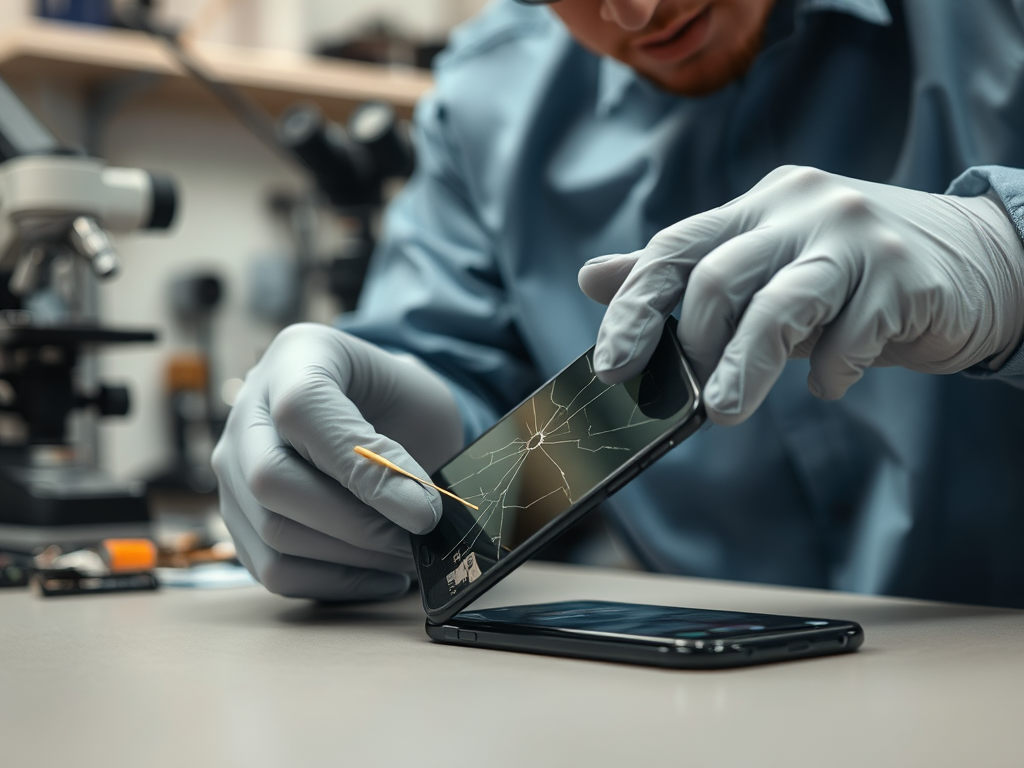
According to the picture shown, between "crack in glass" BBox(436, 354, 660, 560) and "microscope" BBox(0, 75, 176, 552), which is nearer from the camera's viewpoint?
"crack in glass" BBox(436, 354, 660, 560)

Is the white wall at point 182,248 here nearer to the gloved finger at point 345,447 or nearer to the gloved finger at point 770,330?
the gloved finger at point 345,447

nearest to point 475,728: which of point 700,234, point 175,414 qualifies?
point 700,234

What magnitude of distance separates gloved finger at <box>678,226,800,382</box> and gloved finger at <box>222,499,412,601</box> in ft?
1.03

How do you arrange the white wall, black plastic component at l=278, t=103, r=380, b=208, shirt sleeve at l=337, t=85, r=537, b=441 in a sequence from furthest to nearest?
the white wall
black plastic component at l=278, t=103, r=380, b=208
shirt sleeve at l=337, t=85, r=537, b=441

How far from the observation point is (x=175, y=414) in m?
2.19

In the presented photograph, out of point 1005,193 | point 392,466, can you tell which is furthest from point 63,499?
point 1005,193

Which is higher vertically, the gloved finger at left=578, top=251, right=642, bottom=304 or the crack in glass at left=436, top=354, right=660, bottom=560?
the gloved finger at left=578, top=251, right=642, bottom=304

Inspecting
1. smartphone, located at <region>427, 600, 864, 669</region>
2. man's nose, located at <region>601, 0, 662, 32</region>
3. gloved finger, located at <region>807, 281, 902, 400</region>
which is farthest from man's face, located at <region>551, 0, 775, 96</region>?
smartphone, located at <region>427, 600, 864, 669</region>

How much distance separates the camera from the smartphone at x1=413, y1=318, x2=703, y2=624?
1.74ft

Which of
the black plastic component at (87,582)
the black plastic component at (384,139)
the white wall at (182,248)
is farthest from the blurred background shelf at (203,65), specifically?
the black plastic component at (87,582)

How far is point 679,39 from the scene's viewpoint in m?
0.94

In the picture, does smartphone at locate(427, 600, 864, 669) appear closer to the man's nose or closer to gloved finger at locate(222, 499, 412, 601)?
gloved finger at locate(222, 499, 412, 601)

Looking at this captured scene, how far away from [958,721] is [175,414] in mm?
1985

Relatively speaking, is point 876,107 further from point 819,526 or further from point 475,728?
point 475,728
